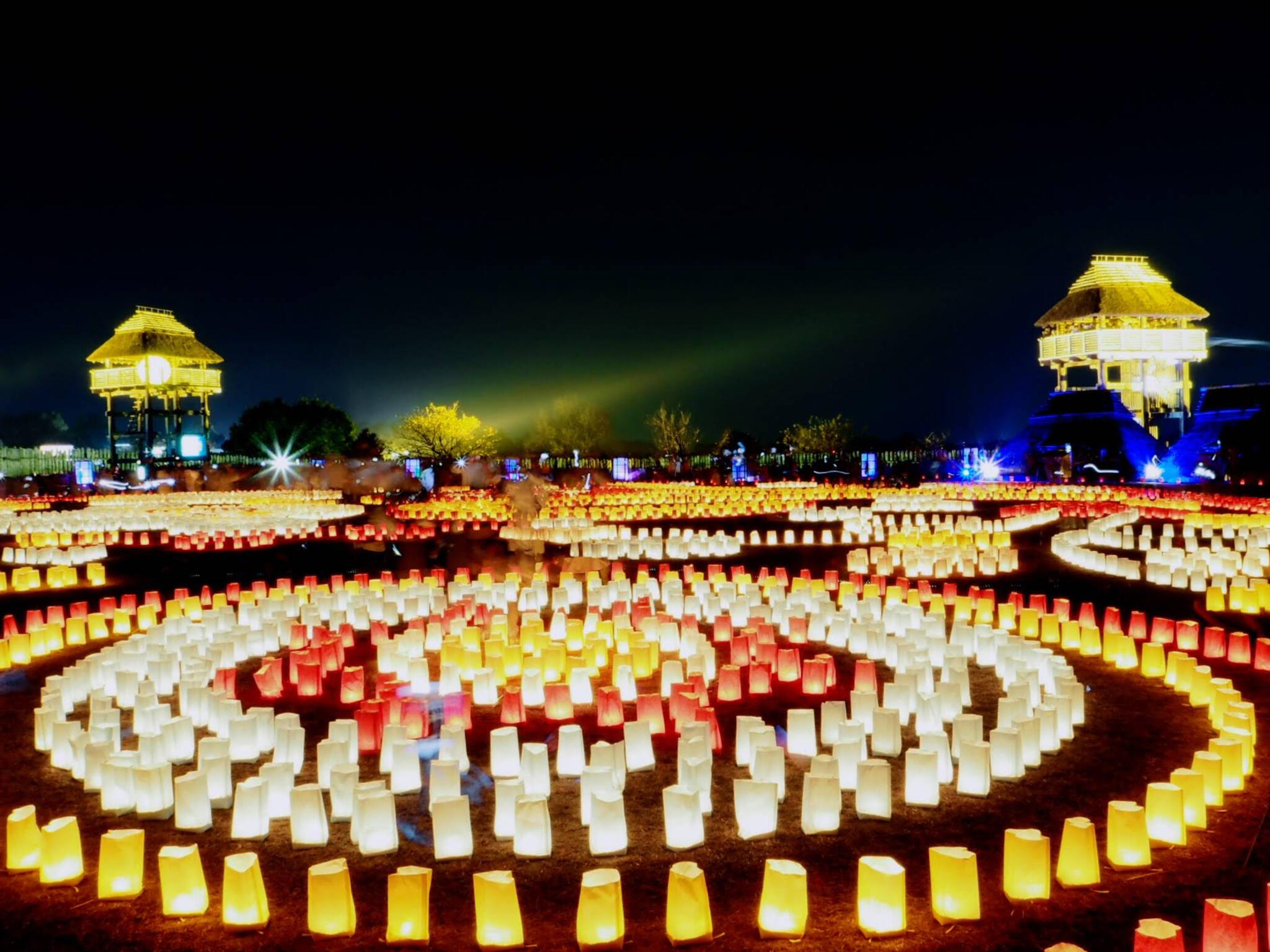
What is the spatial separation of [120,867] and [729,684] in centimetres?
443

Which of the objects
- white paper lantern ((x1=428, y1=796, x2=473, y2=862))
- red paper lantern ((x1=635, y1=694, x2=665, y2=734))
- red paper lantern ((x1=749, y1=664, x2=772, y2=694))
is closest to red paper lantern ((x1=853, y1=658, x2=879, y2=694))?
red paper lantern ((x1=749, y1=664, x2=772, y2=694))

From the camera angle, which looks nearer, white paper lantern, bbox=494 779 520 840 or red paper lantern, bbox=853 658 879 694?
→ white paper lantern, bbox=494 779 520 840

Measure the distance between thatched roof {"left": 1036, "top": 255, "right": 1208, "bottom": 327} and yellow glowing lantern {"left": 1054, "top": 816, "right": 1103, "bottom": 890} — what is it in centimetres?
5662

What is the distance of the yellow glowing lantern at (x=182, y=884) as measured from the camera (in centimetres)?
422

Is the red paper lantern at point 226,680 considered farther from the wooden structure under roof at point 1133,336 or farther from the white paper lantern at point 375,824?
the wooden structure under roof at point 1133,336

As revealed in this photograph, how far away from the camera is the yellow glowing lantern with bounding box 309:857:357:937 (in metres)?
4.04

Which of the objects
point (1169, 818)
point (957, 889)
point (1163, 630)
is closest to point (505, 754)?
point (957, 889)

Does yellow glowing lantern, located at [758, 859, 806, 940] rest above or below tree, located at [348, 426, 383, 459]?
below

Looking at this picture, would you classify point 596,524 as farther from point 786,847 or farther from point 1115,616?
point 786,847

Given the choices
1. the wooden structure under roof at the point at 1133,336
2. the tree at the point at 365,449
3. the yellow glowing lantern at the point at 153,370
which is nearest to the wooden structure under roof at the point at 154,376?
the yellow glowing lantern at the point at 153,370

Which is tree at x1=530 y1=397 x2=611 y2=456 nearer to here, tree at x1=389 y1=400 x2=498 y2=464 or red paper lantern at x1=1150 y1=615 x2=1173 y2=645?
tree at x1=389 y1=400 x2=498 y2=464

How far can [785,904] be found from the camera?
399 cm

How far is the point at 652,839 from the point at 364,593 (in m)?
6.56

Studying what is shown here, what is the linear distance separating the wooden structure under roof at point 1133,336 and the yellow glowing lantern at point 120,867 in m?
57.3
